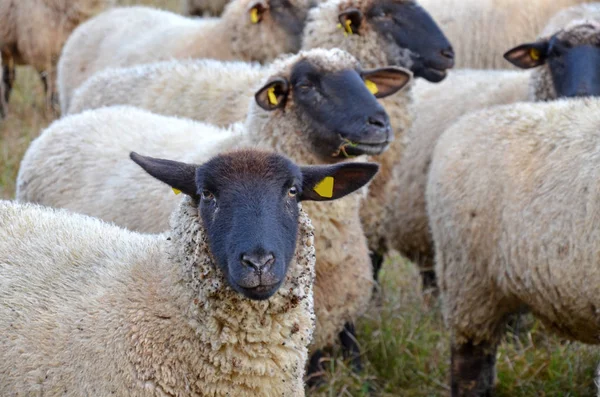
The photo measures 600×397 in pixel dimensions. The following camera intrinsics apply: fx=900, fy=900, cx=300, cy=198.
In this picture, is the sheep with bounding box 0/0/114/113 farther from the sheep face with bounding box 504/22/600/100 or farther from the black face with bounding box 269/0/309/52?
the sheep face with bounding box 504/22/600/100

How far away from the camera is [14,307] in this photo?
2.89 metres

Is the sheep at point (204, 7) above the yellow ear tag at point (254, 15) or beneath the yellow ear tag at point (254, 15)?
beneath

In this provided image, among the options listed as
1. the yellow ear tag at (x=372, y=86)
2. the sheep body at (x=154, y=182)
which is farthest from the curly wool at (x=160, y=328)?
the yellow ear tag at (x=372, y=86)

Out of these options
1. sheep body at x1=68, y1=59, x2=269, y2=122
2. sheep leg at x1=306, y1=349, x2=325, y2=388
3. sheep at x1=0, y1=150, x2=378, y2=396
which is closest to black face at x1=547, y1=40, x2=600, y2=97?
sheep body at x1=68, y1=59, x2=269, y2=122

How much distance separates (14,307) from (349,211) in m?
1.63

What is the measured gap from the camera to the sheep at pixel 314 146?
12.9ft

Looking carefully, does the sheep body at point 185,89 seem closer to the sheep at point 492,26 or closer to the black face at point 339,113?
the black face at point 339,113

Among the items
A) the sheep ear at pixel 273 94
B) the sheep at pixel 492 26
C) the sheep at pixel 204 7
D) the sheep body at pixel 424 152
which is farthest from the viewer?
the sheep at pixel 204 7

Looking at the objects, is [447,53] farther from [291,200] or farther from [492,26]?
[291,200]

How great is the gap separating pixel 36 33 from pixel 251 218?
610cm

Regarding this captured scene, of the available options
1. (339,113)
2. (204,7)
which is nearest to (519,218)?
(339,113)

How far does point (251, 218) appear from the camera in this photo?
2676 millimetres

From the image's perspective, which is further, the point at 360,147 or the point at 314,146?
the point at 314,146

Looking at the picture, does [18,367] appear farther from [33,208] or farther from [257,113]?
[257,113]
